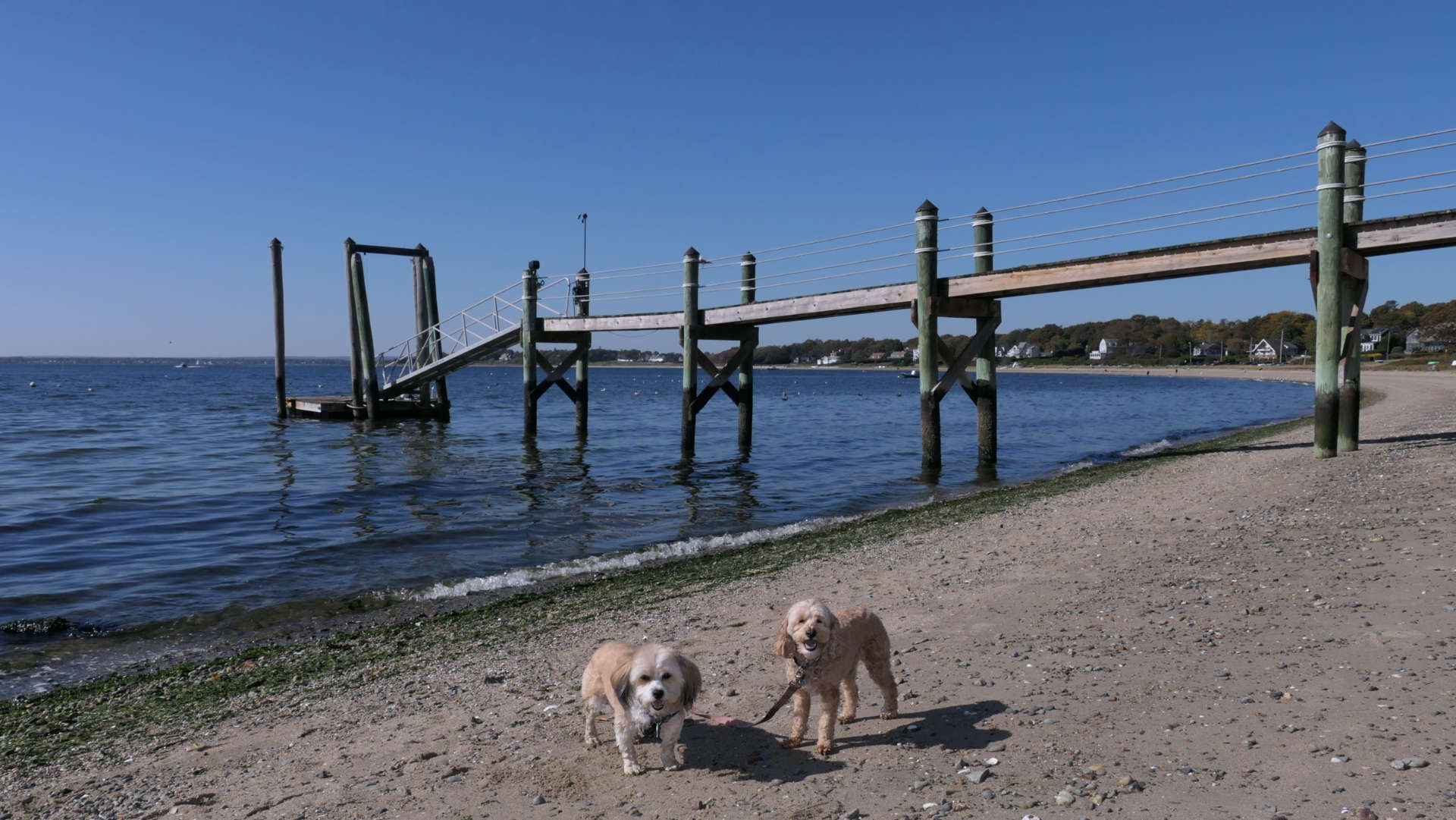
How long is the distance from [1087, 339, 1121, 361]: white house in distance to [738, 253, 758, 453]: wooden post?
178 m

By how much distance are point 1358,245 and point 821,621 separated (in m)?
11.8

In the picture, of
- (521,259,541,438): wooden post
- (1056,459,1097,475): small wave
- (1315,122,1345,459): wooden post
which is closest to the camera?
(1315,122,1345,459): wooden post

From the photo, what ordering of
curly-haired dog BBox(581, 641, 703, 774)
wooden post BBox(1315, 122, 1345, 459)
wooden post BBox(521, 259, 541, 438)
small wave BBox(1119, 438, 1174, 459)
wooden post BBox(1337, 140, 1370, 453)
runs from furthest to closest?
wooden post BBox(521, 259, 541, 438) → small wave BBox(1119, 438, 1174, 459) → wooden post BBox(1337, 140, 1370, 453) → wooden post BBox(1315, 122, 1345, 459) → curly-haired dog BBox(581, 641, 703, 774)

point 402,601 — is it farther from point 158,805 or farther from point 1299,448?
point 1299,448

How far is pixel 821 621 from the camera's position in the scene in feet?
13.4

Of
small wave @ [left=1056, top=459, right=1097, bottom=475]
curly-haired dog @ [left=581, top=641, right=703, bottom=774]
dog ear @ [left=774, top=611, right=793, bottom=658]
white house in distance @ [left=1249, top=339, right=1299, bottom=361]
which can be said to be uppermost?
white house in distance @ [left=1249, top=339, right=1299, bottom=361]

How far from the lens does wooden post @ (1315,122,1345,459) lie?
467 inches

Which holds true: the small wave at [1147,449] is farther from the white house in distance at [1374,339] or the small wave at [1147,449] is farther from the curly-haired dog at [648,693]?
the white house in distance at [1374,339]

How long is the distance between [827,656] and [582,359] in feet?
77.4

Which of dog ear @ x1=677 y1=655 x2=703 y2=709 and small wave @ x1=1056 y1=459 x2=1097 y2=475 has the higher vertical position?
dog ear @ x1=677 y1=655 x2=703 y2=709

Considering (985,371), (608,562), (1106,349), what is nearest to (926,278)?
(985,371)

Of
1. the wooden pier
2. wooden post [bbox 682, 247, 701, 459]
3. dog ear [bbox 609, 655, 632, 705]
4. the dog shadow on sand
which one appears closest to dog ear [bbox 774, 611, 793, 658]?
the dog shadow on sand

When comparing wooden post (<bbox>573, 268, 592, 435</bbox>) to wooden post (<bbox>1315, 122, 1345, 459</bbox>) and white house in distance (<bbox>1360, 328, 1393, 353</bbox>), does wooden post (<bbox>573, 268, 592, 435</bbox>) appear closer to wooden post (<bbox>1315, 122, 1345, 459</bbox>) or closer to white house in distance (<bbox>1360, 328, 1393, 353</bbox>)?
wooden post (<bbox>1315, 122, 1345, 459</bbox>)

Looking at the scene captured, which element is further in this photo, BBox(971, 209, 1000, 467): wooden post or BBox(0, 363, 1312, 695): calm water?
BBox(971, 209, 1000, 467): wooden post
